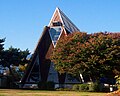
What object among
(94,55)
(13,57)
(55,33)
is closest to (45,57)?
(55,33)

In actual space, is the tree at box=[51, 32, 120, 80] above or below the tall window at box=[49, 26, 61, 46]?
below

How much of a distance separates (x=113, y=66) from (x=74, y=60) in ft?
19.3

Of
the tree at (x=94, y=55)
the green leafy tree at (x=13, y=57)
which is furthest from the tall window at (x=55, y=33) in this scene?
the tree at (x=94, y=55)

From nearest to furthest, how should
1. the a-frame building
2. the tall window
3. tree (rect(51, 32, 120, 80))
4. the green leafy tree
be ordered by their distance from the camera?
1. tree (rect(51, 32, 120, 80))
2. the green leafy tree
3. the a-frame building
4. the tall window

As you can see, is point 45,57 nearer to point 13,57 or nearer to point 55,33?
point 55,33

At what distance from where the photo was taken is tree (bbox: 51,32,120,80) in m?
48.0

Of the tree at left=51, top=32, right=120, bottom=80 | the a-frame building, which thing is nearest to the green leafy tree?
the a-frame building

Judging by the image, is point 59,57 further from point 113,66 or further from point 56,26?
point 56,26

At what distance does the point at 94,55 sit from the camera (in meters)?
48.1

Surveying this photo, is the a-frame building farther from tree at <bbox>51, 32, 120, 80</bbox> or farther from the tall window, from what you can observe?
tree at <bbox>51, 32, 120, 80</bbox>

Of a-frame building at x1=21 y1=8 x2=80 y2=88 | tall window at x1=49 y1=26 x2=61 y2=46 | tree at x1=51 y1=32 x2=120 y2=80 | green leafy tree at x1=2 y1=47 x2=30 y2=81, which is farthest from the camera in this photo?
tall window at x1=49 y1=26 x2=61 y2=46

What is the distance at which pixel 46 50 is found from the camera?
67.3m

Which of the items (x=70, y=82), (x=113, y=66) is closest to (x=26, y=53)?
(x=70, y=82)

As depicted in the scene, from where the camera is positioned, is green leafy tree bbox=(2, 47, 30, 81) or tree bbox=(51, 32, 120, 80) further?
green leafy tree bbox=(2, 47, 30, 81)
